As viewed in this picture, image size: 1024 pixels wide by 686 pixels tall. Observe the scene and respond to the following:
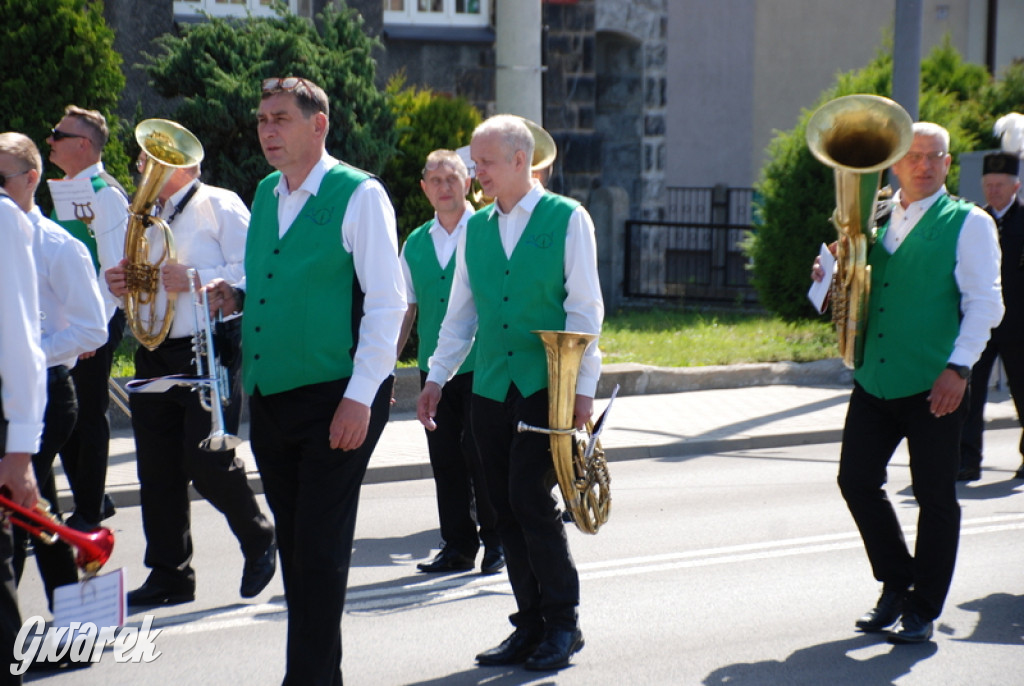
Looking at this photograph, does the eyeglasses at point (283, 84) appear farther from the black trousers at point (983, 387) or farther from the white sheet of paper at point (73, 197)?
the black trousers at point (983, 387)

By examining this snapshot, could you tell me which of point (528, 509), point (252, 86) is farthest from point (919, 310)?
point (252, 86)

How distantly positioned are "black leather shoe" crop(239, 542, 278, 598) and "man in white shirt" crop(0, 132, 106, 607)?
82 cm

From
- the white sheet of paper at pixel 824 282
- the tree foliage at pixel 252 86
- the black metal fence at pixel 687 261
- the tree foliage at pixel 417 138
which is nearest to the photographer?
the white sheet of paper at pixel 824 282

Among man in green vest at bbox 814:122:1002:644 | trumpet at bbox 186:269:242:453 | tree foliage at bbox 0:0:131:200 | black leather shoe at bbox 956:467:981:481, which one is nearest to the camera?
trumpet at bbox 186:269:242:453

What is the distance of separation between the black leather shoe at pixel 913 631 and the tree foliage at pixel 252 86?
7389 mm

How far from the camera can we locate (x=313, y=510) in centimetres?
390

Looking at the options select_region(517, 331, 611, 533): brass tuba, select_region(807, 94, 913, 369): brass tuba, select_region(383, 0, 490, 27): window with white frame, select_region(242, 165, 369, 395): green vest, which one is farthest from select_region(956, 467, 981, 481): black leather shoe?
select_region(383, 0, 490, 27): window with white frame

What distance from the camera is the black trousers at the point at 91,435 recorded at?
6539 millimetres

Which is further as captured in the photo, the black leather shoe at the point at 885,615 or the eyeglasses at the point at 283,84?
the black leather shoe at the point at 885,615

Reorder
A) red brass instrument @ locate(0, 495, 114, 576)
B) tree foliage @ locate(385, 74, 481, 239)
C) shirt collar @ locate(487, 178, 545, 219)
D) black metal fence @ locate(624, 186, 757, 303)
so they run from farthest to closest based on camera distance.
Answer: black metal fence @ locate(624, 186, 757, 303) < tree foliage @ locate(385, 74, 481, 239) < shirt collar @ locate(487, 178, 545, 219) < red brass instrument @ locate(0, 495, 114, 576)

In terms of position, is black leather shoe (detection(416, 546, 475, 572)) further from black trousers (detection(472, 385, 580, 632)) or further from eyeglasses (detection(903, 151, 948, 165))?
eyeglasses (detection(903, 151, 948, 165))

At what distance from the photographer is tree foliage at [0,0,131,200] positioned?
10.3 m

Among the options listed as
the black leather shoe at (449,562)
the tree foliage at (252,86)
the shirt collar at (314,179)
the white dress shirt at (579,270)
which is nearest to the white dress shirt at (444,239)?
the black leather shoe at (449,562)

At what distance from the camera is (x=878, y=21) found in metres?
23.8
